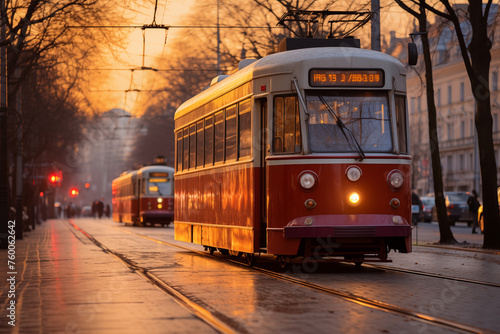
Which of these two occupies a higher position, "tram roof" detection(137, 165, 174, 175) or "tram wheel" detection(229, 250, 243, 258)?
"tram roof" detection(137, 165, 174, 175)

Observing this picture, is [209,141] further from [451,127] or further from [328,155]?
[451,127]

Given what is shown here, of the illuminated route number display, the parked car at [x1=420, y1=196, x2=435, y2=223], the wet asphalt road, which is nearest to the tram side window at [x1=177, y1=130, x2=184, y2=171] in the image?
the wet asphalt road

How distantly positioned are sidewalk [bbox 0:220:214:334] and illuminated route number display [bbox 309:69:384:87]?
12.7ft

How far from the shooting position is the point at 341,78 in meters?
15.0

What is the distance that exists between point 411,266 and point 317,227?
327 centimetres

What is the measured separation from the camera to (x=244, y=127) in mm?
16234

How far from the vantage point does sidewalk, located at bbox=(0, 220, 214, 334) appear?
9216 mm

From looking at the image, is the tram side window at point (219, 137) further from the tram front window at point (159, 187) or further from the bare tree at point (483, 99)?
the tram front window at point (159, 187)

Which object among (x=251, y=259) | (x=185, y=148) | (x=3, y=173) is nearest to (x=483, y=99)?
(x=185, y=148)

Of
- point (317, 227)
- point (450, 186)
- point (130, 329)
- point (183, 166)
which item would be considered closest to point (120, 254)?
point (183, 166)

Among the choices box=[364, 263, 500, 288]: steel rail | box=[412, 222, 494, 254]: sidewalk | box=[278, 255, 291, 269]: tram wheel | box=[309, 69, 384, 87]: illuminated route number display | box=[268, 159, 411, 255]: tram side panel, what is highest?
box=[309, 69, 384, 87]: illuminated route number display

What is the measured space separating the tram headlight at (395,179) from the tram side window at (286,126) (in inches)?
55.2

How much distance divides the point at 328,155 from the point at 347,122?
58 cm

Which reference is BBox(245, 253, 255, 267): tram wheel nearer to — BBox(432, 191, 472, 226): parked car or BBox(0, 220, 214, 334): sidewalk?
BBox(0, 220, 214, 334): sidewalk
